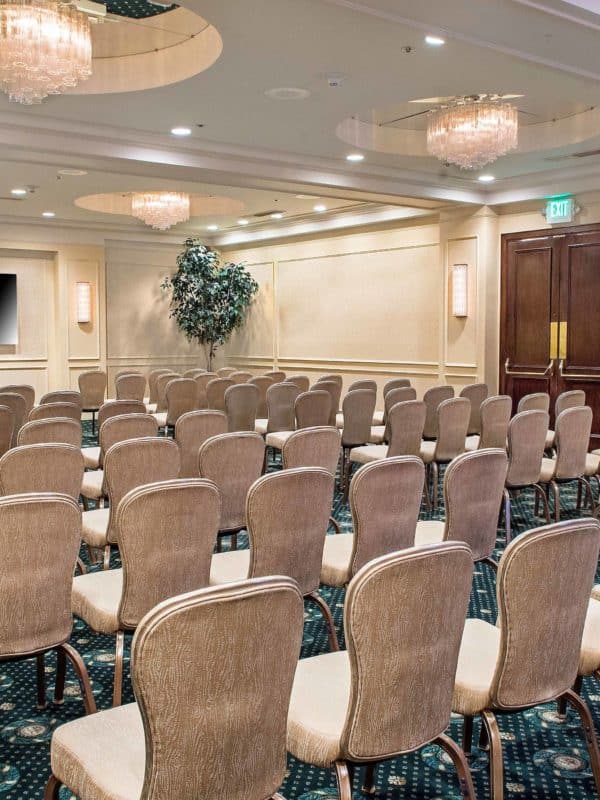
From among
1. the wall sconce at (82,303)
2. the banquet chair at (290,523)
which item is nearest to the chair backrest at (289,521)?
the banquet chair at (290,523)

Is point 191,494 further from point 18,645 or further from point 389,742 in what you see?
point 389,742

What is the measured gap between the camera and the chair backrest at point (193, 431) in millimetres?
5309

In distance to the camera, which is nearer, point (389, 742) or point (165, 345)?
point (389, 742)

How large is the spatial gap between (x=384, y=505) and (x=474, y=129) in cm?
462

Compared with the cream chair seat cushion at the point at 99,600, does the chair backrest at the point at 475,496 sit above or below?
above

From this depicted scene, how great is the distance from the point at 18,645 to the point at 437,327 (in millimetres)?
9679

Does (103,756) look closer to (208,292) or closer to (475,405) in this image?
(475,405)

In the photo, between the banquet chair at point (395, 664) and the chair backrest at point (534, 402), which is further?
the chair backrest at point (534, 402)

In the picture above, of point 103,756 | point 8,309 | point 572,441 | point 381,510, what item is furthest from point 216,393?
point 8,309

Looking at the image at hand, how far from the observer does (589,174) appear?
9.52 m

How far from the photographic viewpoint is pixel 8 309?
1382cm

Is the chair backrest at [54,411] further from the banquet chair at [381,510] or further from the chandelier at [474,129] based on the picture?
the chandelier at [474,129]

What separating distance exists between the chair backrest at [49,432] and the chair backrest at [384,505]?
2.32 meters

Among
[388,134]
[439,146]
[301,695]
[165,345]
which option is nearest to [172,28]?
[439,146]
